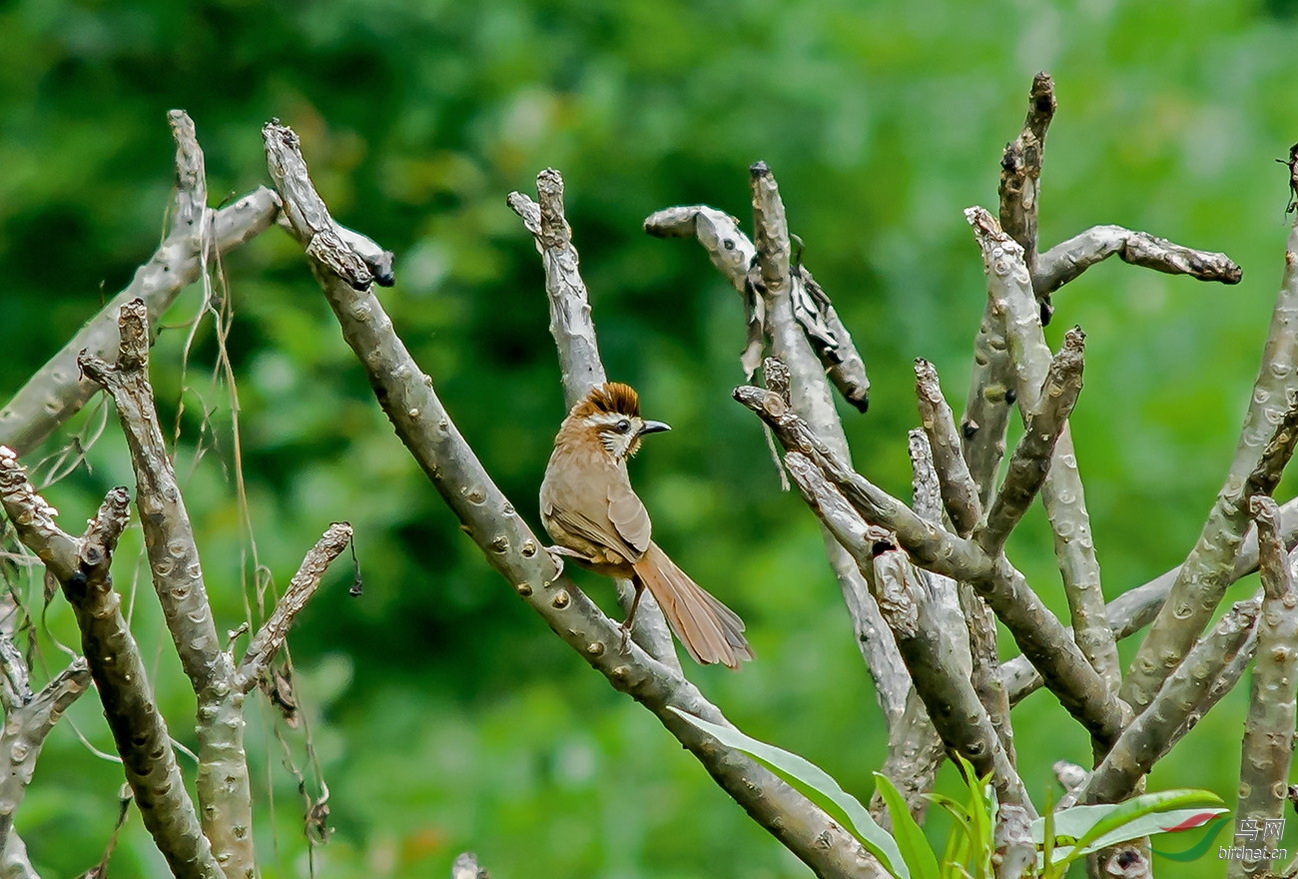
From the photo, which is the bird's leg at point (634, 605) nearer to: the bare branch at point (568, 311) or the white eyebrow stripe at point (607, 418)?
the bare branch at point (568, 311)

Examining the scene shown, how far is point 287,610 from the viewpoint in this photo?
6.23 ft

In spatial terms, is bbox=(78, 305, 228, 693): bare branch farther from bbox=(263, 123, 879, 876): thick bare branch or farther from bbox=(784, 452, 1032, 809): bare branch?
bbox=(784, 452, 1032, 809): bare branch

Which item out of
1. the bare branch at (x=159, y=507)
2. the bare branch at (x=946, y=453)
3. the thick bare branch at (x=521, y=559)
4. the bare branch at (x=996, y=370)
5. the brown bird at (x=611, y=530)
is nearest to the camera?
the bare branch at (x=159, y=507)

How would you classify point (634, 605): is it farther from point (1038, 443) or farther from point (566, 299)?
point (1038, 443)

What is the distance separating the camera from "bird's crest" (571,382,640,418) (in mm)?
2947

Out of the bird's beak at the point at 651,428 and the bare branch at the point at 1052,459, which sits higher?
the bird's beak at the point at 651,428

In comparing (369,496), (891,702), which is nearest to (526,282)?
(369,496)

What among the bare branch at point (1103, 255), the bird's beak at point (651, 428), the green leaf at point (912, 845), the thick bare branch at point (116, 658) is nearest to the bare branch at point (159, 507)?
the thick bare branch at point (116, 658)

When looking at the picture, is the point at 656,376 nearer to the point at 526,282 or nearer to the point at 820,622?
the point at 526,282

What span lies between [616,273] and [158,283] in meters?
3.81

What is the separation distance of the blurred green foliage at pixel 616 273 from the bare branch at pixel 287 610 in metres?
2.77

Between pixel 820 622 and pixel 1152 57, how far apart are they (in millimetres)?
3073

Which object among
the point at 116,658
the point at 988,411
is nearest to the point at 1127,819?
the point at 988,411

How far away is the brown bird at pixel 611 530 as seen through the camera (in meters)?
2.82
